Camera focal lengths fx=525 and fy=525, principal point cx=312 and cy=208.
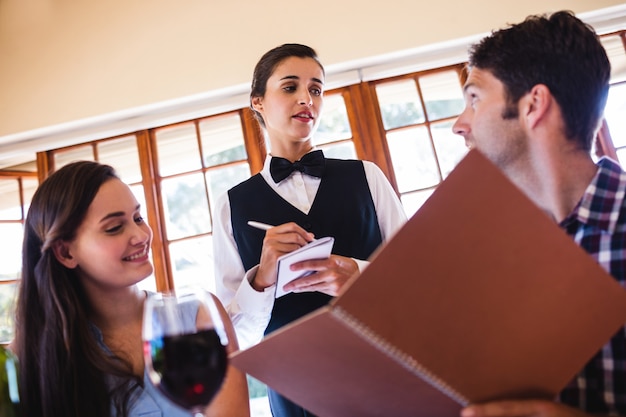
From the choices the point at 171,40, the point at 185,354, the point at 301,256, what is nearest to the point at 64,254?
the point at 301,256

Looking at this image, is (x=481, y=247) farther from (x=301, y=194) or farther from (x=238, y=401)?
(x=301, y=194)

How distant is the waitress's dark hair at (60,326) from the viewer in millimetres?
1149

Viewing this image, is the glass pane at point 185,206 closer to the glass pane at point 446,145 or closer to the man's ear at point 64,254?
the glass pane at point 446,145

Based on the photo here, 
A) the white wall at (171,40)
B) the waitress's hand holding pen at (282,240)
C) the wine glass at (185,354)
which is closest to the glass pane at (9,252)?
the white wall at (171,40)

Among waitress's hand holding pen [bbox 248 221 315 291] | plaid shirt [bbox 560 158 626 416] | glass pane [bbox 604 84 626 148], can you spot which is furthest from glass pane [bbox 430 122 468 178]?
plaid shirt [bbox 560 158 626 416]

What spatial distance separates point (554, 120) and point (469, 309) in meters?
0.64

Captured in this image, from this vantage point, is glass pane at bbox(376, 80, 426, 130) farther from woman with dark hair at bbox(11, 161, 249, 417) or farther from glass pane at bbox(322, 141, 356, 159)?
woman with dark hair at bbox(11, 161, 249, 417)

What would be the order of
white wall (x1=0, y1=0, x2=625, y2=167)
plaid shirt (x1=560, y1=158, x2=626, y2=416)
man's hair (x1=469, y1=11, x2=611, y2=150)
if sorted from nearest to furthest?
plaid shirt (x1=560, y1=158, x2=626, y2=416), man's hair (x1=469, y1=11, x2=611, y2=150), white wall (x1=0, y1=0, x2=625, y2=167)

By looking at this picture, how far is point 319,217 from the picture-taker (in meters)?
1.68

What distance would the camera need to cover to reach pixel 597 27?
10.8 ft

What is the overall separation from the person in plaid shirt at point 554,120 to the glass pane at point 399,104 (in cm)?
212

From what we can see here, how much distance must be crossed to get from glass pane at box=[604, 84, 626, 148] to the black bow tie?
2411 mm

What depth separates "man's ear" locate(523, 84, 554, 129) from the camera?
107 centimetres

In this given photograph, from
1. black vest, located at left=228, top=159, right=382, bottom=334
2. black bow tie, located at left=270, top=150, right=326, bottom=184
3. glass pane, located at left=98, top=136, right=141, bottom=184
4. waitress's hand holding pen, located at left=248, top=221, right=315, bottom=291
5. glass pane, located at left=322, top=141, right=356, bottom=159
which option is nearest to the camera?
waitress's hand holding pen, located at left=248, top=221, right=315, bottom=291
